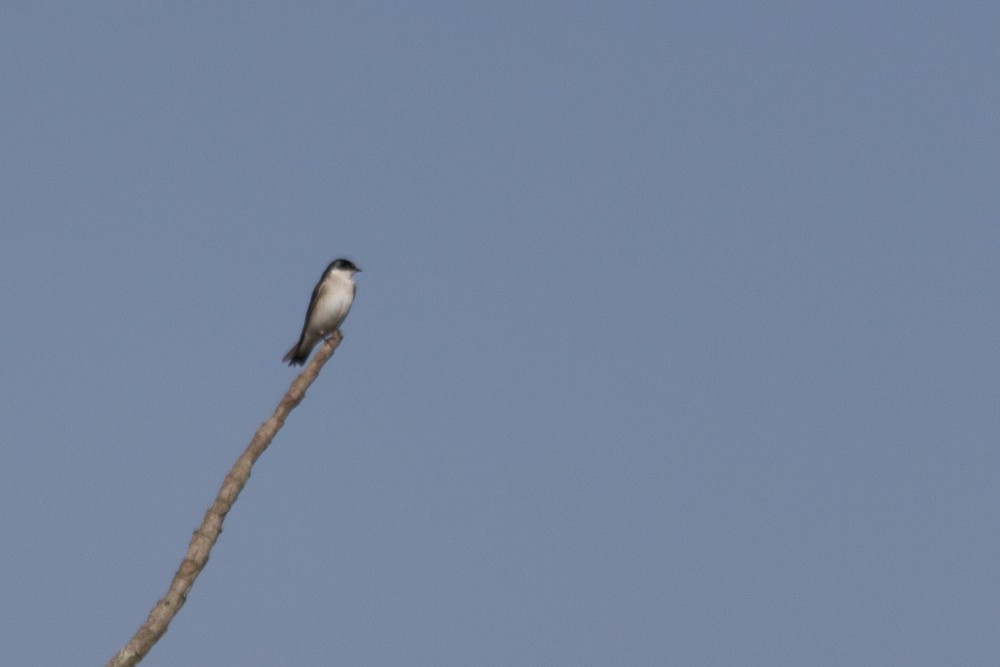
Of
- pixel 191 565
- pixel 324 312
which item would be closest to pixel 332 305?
pixel 324 312

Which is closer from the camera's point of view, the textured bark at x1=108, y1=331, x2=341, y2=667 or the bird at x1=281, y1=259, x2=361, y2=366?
the textured bark at x1=108, y1=331, x2=341, y2=667

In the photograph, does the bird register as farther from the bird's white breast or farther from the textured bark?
the textured bark

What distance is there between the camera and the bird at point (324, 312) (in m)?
26.1

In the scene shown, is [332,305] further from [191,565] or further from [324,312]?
[191,565]

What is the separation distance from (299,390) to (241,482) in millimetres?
2497

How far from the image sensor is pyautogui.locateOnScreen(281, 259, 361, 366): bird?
1027 inches

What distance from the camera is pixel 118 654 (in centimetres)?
1088

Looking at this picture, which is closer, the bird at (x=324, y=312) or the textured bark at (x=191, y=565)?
the textured bark at (x=191, y=565)

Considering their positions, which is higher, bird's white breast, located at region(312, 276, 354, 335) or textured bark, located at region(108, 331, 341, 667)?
bird's white breast, located at region(312, 276, 354, 335)

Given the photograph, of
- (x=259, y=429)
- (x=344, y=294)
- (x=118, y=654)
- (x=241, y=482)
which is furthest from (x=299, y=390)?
(x=344, y=294)

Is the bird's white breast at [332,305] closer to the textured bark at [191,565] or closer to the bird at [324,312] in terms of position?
the bird at [324,312]

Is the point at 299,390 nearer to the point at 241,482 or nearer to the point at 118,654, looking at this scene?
the point at 241,482

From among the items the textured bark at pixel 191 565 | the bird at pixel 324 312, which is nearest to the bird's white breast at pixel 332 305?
the bird at pixel 324 312

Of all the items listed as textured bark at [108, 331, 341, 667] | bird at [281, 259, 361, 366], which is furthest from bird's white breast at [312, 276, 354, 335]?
textured bark at [108, 331, 341, 667]
